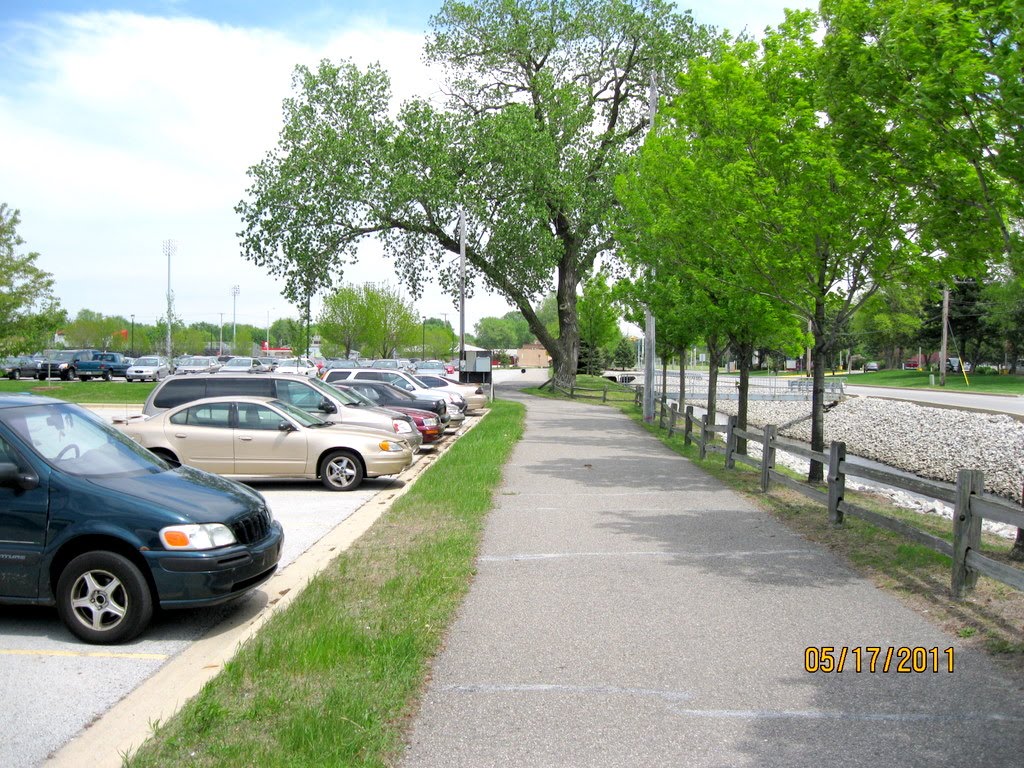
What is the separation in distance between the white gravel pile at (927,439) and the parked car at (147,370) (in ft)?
115

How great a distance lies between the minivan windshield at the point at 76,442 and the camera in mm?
6258

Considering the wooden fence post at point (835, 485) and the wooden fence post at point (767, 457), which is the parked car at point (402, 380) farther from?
the wooden fence post at point (835, 485)

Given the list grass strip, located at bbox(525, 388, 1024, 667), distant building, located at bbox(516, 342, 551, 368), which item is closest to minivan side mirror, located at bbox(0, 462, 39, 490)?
grass strip, located at bbox(525, 388, 1024, 667)

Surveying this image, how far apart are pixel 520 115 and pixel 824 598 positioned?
34.3 m

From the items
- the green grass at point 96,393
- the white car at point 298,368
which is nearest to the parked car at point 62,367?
the white car at point 298,368

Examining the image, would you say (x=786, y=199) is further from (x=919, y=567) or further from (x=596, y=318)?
(x=596, y=318)

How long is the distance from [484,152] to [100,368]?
106 feet

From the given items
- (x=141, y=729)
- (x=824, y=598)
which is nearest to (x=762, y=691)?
(x=824, y=598)

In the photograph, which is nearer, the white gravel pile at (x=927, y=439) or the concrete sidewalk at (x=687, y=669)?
the concrete sidewalk at (x=687, y=669)

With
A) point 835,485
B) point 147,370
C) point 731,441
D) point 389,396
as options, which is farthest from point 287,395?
point 147,370

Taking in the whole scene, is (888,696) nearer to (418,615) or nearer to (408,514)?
(418,615)

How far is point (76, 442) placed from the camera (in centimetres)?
664

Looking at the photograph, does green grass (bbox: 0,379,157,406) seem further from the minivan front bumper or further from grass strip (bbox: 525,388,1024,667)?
the minivan front bumper
